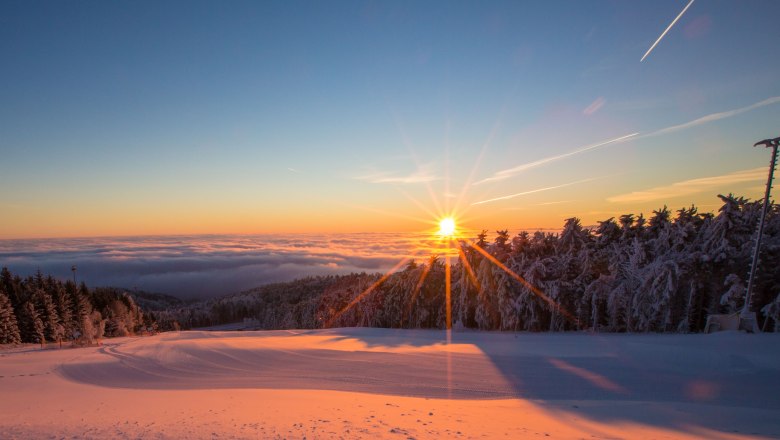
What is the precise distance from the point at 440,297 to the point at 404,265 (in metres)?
7.93

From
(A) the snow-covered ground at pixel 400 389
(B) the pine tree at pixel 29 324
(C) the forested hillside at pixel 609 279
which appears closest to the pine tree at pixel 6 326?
(B) the pine tree at pixel 29 324

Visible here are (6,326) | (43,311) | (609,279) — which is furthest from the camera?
(43,311)

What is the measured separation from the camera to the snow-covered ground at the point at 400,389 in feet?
22.5

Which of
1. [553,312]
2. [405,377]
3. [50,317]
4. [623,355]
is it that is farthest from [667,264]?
[50,317]

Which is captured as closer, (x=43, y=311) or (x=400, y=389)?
(x=400, y=389)

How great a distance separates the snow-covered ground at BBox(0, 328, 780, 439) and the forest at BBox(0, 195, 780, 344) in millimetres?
7427

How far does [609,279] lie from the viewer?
2386cm

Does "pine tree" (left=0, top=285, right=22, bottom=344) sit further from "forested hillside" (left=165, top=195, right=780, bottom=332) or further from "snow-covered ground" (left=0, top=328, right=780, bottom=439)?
"forested hillside" (left=165, top=195, right=780, bottom=332)

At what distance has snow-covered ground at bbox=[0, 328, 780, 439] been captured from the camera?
22.5 ft

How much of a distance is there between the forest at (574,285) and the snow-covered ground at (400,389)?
24.4ft

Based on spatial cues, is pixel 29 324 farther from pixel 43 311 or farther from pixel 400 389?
pixel 400 389

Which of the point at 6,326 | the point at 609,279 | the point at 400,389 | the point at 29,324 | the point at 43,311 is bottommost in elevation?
the point at 29,324

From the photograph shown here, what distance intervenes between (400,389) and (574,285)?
64.7 feet

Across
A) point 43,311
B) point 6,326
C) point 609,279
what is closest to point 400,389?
point 609,279
